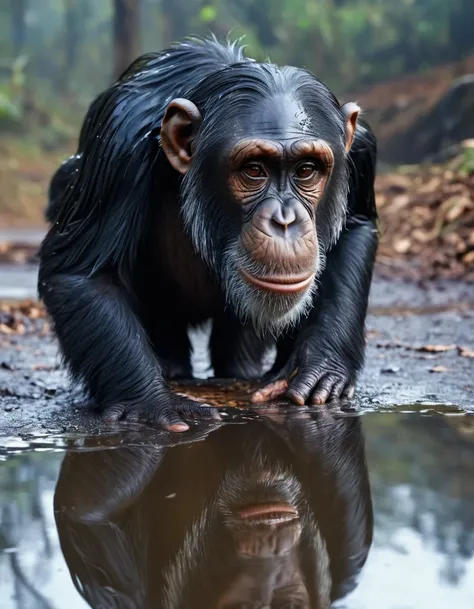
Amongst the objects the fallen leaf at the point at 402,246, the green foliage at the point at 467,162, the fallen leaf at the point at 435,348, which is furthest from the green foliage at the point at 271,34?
the fallen leaf at the point at 435,348

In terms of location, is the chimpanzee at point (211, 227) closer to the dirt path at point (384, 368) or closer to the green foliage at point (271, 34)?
the dirt path at point (384, 368)

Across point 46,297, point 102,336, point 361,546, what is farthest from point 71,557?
point 46,297

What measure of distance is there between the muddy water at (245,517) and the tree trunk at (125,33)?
14.0 meters

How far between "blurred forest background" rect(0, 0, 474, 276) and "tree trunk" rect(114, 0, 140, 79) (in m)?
0.03

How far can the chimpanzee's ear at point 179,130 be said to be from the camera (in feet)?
13.7

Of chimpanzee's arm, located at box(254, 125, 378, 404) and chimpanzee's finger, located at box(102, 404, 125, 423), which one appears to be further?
chimpanzee's arm, located at box(254, 125, 378, 404)

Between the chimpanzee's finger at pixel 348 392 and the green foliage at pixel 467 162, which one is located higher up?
the chimpanzee's finger at pixel 348 392

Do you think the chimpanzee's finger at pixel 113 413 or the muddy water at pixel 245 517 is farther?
the chimpanzee's finger at pixel 113 413

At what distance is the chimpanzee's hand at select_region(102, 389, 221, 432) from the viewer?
3.92m

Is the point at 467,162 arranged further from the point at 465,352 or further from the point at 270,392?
the point at 270,392

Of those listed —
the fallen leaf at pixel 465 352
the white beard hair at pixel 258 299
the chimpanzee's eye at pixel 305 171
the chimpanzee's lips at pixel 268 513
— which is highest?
the chimpanzee's eye at pixel 305 171

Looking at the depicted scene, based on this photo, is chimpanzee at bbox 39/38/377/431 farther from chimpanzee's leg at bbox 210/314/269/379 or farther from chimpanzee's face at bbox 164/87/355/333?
chimpanzee's leg at bbox 210/314/269/379

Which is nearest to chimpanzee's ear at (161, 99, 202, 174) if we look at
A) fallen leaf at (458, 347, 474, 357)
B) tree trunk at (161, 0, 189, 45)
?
fallen leaf at (458, 347, 474, 357)

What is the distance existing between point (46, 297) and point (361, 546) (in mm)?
2494
